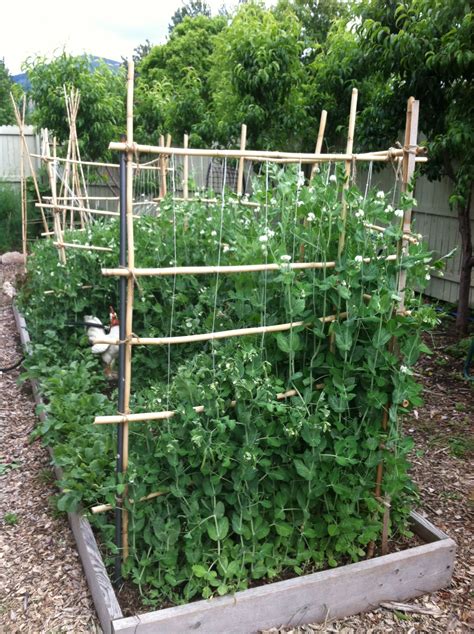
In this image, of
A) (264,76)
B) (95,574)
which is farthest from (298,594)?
(264,76)

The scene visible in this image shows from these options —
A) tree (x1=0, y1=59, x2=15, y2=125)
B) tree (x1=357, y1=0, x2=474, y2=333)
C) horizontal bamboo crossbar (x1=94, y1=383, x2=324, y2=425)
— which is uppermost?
tree (x1=0, y1=59, x2=15, y2=125)

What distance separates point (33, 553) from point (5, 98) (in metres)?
19.2

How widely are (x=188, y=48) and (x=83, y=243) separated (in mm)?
12228

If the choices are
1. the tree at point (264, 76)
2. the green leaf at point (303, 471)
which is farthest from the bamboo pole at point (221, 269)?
the tree at point (264, 76)

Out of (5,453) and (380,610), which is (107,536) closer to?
(380,610)

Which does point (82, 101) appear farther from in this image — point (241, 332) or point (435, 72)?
point (241, 332)

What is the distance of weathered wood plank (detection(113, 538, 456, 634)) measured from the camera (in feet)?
7.54

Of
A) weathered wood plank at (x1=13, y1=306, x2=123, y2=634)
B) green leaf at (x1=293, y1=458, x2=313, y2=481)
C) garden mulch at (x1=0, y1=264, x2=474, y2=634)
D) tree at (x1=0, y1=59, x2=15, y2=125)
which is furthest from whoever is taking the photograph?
tree at (x1=0, y1=59, x2=15, y2=125)

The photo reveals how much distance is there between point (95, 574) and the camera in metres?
2.55

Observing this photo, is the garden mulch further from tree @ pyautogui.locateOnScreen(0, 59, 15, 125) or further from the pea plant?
tree @ pyautogui.locateOnScreen(0, 59, 15, 125)

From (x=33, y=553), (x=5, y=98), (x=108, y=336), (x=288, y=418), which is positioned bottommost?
(x=33, y=553)

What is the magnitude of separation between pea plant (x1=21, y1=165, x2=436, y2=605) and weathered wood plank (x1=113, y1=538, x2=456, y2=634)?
0.08 meters

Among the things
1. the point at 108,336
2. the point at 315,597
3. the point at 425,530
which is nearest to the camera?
the point at 315,597

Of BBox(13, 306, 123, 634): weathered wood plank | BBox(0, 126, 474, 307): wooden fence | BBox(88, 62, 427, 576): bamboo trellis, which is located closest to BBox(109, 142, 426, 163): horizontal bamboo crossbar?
BBox(88, 62, 427, 576): bamboo trellis
